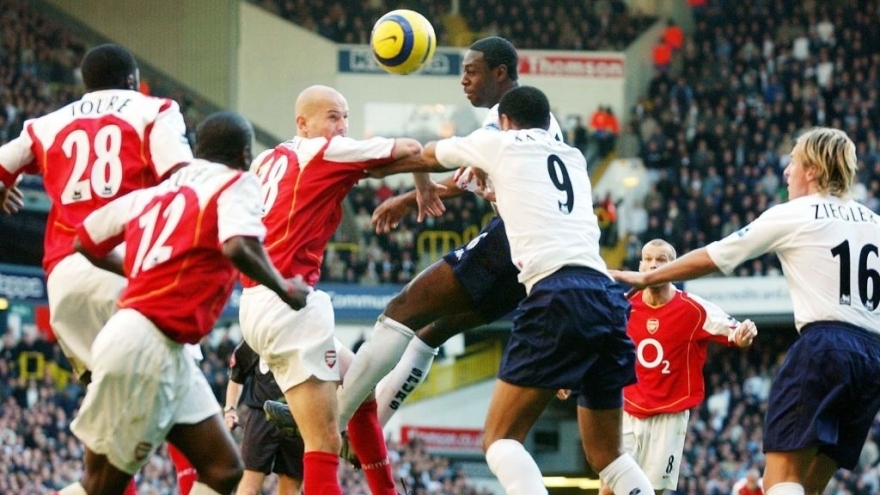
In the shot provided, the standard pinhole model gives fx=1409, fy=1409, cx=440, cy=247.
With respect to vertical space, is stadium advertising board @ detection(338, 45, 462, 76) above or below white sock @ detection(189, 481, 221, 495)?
above

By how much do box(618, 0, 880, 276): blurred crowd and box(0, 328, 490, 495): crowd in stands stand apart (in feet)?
21.3

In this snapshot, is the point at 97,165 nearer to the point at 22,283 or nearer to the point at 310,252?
the point at 310,252

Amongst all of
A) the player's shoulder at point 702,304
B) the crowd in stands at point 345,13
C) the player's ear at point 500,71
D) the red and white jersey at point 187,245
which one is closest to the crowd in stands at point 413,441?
the crowd in stands at point 345,13

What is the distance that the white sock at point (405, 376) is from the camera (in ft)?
29.8

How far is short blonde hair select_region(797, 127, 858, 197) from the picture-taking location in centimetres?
774

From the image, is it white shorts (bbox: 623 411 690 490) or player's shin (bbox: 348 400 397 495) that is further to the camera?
white shorts (bbox: 623 411 690 490)

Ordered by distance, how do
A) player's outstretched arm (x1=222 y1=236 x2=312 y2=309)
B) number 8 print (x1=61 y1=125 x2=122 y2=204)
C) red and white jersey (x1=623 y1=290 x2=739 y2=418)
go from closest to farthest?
player's outstretched arm (x1=222 y1=236 x2=312 y2=309) < number 8 print (x1=61 y1=125 x2=122 y2=204) < red and white jersey (x1=623 y1=290 x2=739 y2=418)

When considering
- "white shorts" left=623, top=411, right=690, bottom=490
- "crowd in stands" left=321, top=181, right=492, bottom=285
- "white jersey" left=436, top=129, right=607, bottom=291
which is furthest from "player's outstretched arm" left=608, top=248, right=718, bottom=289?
"crowd in stands" left=321, top=181, right=492, bottom=285

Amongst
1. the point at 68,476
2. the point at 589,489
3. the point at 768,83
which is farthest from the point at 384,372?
the point at 768,83

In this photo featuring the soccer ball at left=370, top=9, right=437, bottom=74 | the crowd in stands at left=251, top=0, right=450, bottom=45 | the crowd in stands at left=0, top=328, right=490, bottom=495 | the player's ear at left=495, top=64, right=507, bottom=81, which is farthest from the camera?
the crowd in stands at left=251, top=0, right=450, bottom=45

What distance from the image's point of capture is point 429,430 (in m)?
30.5

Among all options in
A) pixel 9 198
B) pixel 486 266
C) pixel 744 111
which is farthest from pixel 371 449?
pixel 744 111

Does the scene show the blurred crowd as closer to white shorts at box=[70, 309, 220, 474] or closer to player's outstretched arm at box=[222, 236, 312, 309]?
player's outstretched arm at box=[222, 236, 312, 309]

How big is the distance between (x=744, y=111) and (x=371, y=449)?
24352 mm
